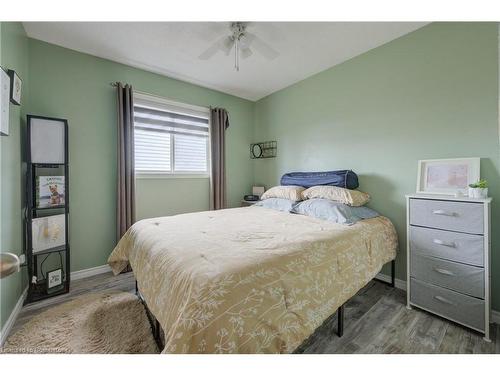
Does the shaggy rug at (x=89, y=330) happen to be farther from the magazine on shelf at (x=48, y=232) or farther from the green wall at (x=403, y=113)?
the green wall at (x=403, y=113)

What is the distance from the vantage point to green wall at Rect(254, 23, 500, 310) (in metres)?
1.73

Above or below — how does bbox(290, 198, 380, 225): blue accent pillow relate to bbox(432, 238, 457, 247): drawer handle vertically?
above

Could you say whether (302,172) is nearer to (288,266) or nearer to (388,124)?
(388,124)

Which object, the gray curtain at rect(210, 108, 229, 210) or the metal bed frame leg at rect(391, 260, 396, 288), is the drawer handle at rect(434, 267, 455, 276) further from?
the gray curtain at rect(210, 108, 229, 210)

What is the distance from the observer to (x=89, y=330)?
61.6 inches

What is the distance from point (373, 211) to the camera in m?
2.33

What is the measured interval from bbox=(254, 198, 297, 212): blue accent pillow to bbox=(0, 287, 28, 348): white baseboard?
2581 millimetres

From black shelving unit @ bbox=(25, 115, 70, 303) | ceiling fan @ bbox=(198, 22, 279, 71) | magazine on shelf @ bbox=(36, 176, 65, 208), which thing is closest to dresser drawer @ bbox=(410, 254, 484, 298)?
ceiling fan @ bbox=(198, 22, 279, 71)

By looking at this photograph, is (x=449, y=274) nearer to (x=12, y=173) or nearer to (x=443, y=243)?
(x=443, y=243)

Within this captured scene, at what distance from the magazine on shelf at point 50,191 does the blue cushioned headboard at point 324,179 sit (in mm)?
2714

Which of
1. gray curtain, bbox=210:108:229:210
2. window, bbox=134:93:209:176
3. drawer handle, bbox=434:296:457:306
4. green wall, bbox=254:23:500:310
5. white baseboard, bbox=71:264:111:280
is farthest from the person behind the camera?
gray curtain, bbox=210:108:229:210

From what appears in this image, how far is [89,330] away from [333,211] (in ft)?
7.46

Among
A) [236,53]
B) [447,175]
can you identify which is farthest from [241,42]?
[447,175]

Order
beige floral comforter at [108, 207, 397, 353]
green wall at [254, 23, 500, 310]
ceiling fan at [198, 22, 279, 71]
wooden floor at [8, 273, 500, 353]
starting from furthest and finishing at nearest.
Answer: ceiling fan at [198, 22, 279, 71] < green wall at [254, 23, 500, 310] < wooden floor at [8, 273, 500, 353] < beige floral comforter at [108, 207, 397, 353]
